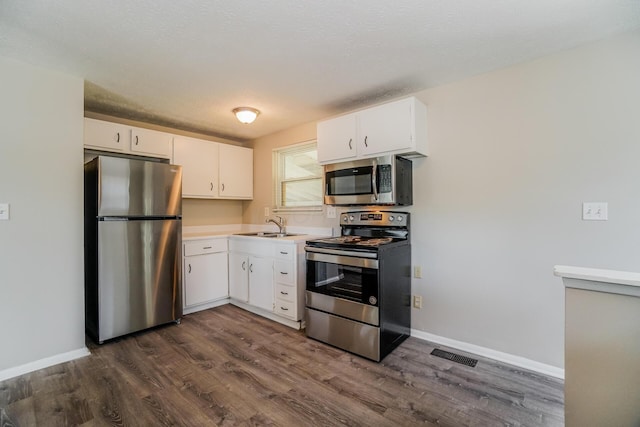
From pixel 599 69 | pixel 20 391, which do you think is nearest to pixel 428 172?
pixel 599 69

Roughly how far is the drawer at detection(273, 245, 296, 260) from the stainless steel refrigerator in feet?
3.31

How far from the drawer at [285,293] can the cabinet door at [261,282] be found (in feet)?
0.37

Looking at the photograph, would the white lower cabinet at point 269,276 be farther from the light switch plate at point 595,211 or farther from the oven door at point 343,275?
the light switch plate at point 595,211

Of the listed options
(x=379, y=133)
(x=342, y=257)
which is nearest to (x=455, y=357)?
(x=342, y=257)

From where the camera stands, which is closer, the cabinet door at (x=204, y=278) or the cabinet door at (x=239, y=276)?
the cabinet door at (x=204, y=278)

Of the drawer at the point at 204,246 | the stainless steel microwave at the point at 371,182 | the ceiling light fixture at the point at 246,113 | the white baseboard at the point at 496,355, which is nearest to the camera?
the white baseboard at the point at 496,355

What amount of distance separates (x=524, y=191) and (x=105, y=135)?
12.8 feet

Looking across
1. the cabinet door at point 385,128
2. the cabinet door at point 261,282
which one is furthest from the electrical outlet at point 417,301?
the cabinet door at point 261,282

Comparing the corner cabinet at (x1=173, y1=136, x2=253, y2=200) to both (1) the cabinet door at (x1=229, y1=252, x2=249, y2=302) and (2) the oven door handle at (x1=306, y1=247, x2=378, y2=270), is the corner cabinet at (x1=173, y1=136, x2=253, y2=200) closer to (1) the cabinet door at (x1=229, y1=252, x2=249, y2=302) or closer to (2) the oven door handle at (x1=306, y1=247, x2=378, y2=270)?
(1) the cabinet door at (x1=229, y1=252, x2=249, y2=302)

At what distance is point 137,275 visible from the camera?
2.82 m

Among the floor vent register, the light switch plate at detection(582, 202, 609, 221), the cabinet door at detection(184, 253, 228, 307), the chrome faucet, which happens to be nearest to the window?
the chrome faucet

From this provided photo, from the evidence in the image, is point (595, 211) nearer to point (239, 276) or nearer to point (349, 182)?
point (349, 182)

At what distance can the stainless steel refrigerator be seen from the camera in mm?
2637

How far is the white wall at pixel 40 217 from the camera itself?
7.17 feet
